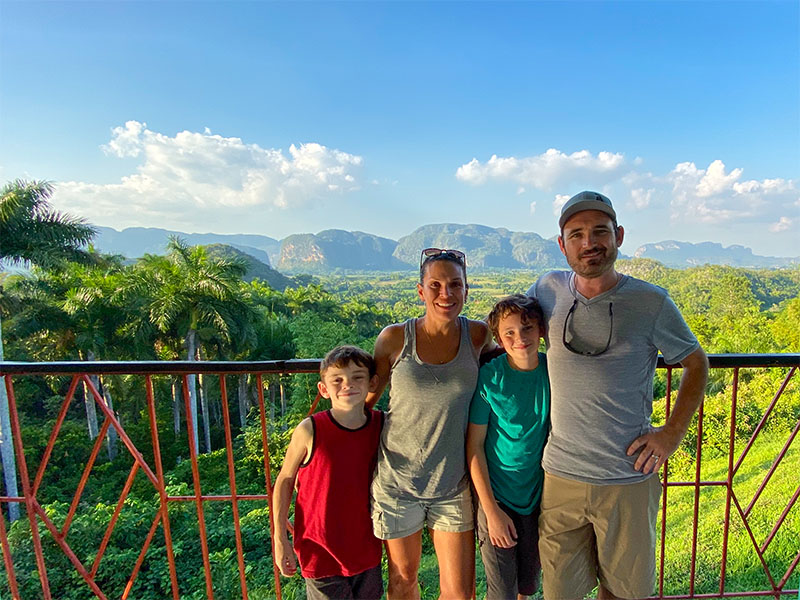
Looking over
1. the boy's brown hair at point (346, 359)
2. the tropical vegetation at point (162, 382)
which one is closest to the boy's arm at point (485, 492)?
the boy's brown hair at point (346, 359)

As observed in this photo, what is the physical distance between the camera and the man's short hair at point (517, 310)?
55.8 inches

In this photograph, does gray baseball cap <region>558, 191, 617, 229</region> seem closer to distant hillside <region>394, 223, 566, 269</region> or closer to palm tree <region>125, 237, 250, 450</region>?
palm tree <region>125, 237, 250, 450</region>

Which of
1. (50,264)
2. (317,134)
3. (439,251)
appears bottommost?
(439,251)

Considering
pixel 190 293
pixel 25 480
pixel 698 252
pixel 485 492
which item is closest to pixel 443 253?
pixel 485 492

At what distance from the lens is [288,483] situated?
4.85 ft

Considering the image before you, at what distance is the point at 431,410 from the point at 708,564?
5230 mm

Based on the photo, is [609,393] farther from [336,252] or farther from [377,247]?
[377,247]

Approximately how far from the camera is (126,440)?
5.97ft

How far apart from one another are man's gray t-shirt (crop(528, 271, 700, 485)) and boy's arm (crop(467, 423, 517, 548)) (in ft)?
0.74

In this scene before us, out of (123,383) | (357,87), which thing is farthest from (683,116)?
(123,383)

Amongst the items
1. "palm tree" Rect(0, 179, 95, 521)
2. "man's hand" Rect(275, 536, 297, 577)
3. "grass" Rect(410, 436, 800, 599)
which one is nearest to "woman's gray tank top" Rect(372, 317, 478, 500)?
"man's hand" Rect(275, 536, 297, 577)

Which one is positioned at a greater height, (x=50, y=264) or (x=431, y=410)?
(x=50, y=264)

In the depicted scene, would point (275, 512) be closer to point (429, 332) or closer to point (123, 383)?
point (429, 332)

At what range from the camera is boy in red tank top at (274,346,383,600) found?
149 cm
